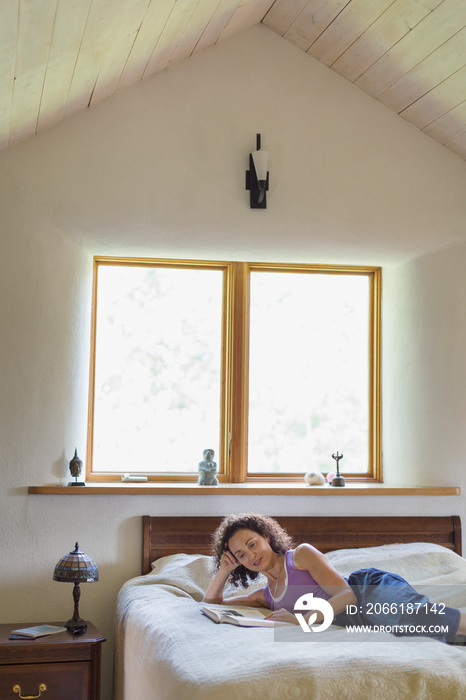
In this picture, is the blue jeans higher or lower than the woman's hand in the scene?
higher

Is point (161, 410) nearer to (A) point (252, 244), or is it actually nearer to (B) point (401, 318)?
(A) point (252, 244)

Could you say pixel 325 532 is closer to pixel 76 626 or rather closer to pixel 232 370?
pixel 232 370

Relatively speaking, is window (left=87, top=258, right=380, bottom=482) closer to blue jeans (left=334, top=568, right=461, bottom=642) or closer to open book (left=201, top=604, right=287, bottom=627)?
open book (left=201, top=604, right=287, bottom=627)

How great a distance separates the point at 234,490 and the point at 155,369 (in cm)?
74

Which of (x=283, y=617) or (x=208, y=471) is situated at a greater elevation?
(x=208, y=471)

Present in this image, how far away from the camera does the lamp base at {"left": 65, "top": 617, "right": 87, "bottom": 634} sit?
2.99m

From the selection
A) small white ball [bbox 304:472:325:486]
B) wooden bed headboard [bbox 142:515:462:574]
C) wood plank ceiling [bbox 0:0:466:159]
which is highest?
wood plank ceiling [bbox 0:0:466:159]

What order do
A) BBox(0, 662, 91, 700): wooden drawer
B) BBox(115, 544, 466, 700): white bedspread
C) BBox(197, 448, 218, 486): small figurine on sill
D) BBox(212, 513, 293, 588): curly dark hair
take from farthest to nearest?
1. BBox(197, 448, 218, 486): small figurine on sill
2. BBox(212, 513, 293, 588): curly dark hair
3. BBox(0, 662, 91, 700): wooden drawer
4. BBox(115, 544, 466, 700): white bedspread

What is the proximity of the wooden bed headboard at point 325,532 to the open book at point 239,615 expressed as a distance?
582mm

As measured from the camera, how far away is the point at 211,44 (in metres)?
3.69

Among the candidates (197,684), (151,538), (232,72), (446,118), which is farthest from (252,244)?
(197,684)

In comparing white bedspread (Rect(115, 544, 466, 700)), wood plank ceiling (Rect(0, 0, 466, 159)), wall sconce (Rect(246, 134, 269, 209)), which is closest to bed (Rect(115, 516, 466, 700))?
white bedspread (Rect(115, 544, 466, 700))

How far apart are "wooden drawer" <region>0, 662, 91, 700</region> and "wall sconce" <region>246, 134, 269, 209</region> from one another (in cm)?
216

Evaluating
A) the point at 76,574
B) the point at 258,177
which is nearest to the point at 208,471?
the point at 76,574
